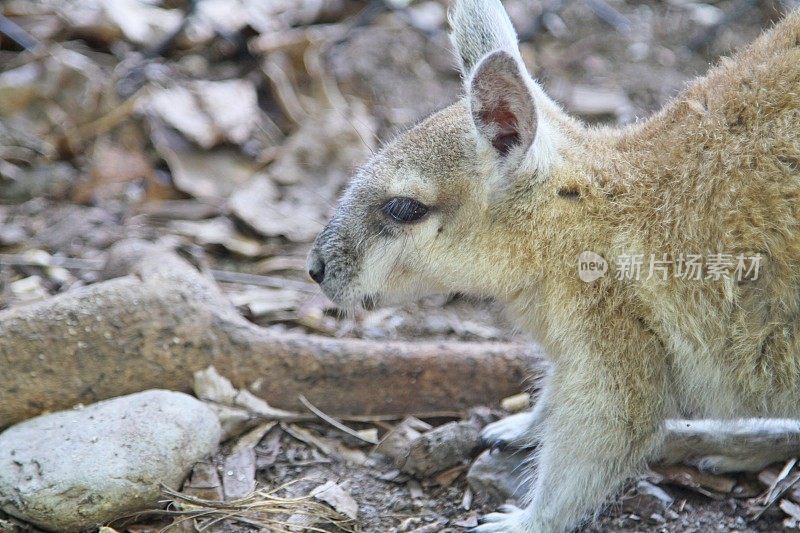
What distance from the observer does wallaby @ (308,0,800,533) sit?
361 centimetres

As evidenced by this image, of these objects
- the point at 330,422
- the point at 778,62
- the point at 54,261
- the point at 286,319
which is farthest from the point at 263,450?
the point at 778,62

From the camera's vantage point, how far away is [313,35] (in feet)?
27.3

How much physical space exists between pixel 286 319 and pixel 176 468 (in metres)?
1.55

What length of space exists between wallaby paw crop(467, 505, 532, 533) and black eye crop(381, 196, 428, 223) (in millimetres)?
1375

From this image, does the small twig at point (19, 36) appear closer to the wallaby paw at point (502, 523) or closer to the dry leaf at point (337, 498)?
the dry leaf at point (337, 498)

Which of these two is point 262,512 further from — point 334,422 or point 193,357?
point 193,357

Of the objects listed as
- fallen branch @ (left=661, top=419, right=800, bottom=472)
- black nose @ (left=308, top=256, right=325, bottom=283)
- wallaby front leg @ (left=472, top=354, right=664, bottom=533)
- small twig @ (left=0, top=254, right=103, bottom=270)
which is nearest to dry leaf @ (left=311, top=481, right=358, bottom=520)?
wallaby front leg @ (left=472, top=354, right=664, bottom=533)

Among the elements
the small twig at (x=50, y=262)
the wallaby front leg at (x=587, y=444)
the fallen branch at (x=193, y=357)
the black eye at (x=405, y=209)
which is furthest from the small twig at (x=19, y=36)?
the wallaby front leg at (x=587, y=444)

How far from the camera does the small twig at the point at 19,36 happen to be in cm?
711

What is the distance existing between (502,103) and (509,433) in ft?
5.36

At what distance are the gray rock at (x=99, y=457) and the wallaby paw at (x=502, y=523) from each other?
4.40ft

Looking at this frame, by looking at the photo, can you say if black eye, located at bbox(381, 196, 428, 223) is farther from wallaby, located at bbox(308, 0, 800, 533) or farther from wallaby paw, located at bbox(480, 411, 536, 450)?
wallaby paw, located at bbox(480, 411, 536, 450)

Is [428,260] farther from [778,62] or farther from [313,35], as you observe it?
[313,35]

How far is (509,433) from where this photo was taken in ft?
14.5
